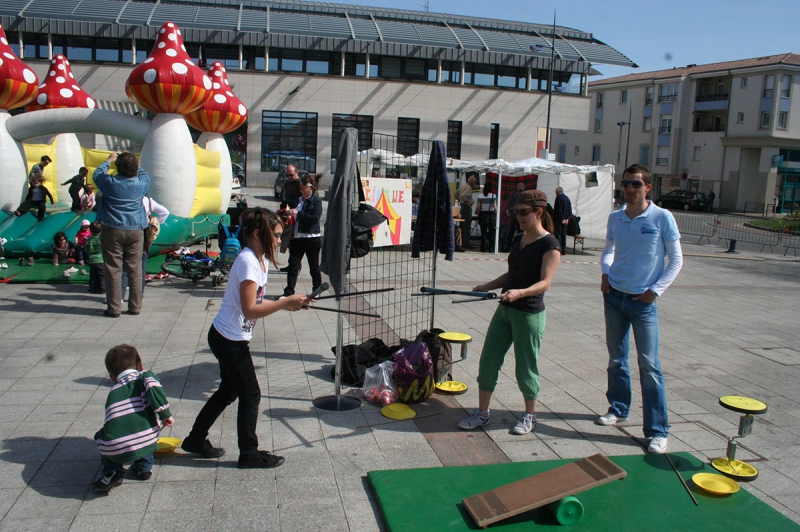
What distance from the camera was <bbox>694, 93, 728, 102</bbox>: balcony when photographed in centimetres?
5048

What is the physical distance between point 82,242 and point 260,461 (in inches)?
320

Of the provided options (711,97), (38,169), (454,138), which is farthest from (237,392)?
(711,97)

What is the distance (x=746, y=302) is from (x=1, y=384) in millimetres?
10744

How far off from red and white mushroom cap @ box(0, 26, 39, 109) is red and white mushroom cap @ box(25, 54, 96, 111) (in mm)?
3163

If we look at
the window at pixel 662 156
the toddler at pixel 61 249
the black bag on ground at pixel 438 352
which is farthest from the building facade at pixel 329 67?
the black bag on ground at pixel 438 352

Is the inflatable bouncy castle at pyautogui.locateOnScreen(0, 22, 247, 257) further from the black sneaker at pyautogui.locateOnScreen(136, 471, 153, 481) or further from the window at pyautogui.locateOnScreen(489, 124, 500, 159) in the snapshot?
the window at pyautogui.locateOnScreen(489, 124, 500, 159)

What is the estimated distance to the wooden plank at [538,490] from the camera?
3514 millimetres

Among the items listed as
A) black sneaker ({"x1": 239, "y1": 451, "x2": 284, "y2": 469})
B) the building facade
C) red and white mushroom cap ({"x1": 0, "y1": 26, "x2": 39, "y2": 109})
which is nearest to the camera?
black sneaker ({"x1": 239, "y1": 451, "x2": 284, "y2": 469})

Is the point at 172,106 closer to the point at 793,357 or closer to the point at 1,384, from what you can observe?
the point at 1,384

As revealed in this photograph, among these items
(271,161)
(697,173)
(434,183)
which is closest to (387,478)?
(434,183)

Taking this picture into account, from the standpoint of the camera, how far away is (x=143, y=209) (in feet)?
25.5

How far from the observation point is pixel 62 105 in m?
15.7

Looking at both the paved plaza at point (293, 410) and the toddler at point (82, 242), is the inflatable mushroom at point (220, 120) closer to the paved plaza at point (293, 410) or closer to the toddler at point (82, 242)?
the toddler at point (82, 242)

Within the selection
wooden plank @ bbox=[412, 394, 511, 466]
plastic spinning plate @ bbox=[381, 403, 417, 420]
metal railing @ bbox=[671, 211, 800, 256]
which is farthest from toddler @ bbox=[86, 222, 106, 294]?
metal railing @ bbox=[671, 211, 800, 256]
